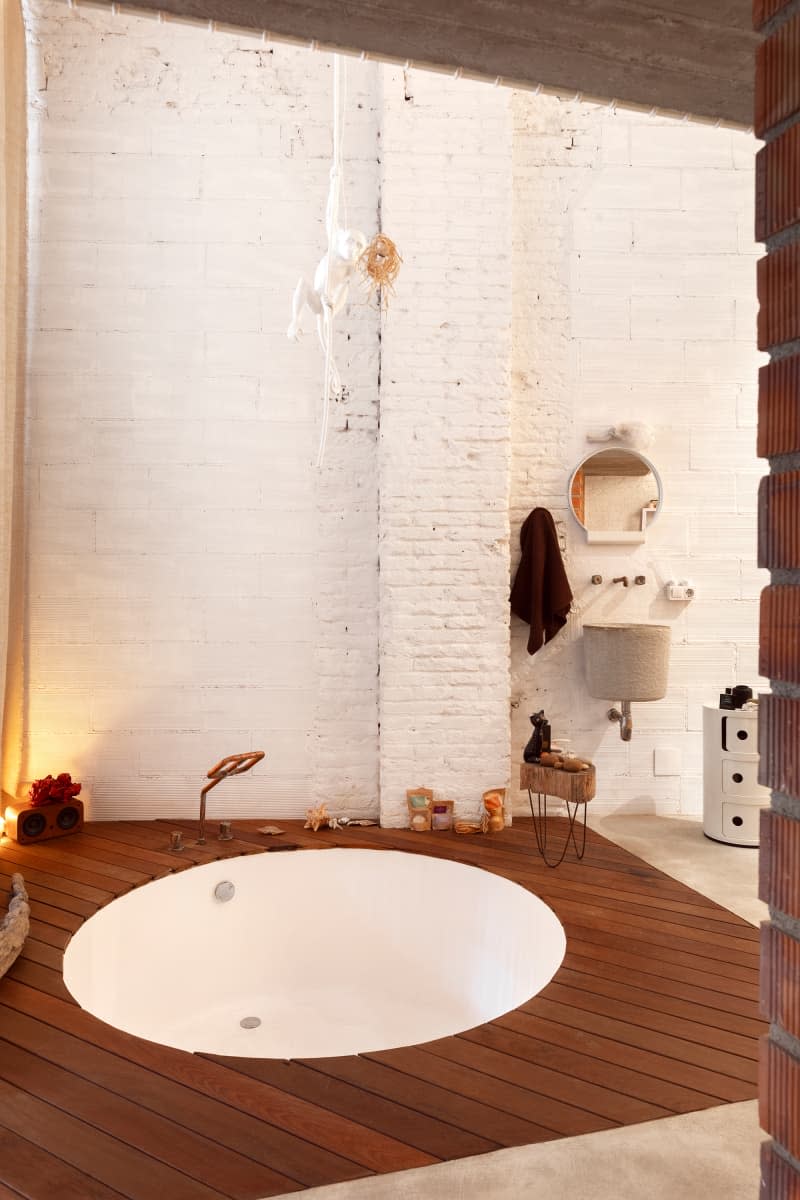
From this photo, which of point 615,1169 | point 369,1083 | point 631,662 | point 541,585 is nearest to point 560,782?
point 631,662

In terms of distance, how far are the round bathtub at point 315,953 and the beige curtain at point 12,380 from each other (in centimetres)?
120

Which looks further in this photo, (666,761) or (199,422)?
(666,761)

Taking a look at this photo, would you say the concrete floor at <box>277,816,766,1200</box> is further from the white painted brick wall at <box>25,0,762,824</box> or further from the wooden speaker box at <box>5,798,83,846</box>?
the wooden speaker box at <box>5,798,83,846</box>

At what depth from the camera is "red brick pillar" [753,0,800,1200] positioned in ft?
2.05

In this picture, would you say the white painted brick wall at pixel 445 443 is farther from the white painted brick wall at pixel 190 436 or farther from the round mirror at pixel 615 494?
the round mirror at pixel 615 494

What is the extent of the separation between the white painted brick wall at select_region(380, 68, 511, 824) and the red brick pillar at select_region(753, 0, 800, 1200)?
10.4ft

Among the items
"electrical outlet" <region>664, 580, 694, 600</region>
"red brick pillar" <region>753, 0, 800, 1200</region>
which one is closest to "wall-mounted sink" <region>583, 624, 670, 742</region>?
"electrical outlet" <region>664, 580, 694, 600</region>

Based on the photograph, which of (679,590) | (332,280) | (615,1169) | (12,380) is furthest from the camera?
(679,590)

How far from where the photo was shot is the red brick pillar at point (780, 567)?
624mm

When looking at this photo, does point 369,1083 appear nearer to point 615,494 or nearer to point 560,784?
point 560,784

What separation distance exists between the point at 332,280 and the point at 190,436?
1.30 meters

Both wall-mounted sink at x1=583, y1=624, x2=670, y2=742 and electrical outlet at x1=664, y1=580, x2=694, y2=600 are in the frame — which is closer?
wall-mounted sink at x1=583, y1=624, x2=670, y2=742

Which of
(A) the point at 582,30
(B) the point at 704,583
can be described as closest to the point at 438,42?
(A) the point at 582,30

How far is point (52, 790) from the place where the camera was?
3.71 m
